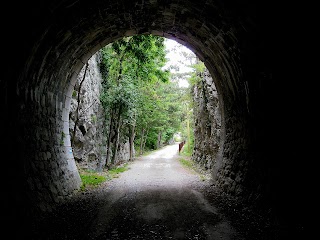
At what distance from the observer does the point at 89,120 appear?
41.4ft

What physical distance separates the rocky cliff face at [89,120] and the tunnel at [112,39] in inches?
119

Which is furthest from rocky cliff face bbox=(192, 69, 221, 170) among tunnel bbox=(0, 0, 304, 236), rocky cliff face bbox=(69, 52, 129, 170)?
rocky cliff face bbox=(69, 52, 129, 170)

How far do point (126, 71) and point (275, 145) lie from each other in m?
11.5

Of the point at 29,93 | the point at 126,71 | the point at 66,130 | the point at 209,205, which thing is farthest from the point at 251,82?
the point at 126,71

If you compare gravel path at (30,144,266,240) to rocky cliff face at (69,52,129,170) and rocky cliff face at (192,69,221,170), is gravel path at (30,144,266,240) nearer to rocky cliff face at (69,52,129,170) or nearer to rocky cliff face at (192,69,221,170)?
rocky cliff face at (69,52,129,170)

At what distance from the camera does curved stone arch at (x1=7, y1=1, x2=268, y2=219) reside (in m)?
5.41

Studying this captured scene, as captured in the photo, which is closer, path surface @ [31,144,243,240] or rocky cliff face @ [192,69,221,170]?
path surface @ [31,144,243,240]

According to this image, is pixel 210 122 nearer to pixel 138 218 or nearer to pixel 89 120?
pixel 89 120

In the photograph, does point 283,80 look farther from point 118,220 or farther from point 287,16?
point 118,220

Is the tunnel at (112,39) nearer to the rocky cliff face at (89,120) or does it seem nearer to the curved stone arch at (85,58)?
the curved stone arch at (85,58)

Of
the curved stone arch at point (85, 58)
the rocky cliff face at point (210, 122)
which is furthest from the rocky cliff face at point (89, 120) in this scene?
the rocky cliff face at point (210, 122)

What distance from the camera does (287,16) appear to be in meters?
Result: 3.81

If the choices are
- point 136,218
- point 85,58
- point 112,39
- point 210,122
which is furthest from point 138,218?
point 210,122

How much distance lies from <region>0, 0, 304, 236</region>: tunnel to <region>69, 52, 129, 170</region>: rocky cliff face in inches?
119
